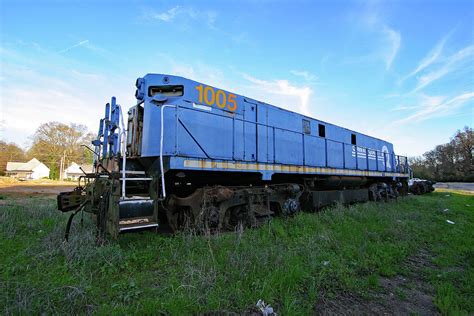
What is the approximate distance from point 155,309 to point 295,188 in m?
5.75

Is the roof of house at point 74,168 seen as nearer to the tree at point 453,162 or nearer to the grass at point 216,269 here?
the grass at point 216,269

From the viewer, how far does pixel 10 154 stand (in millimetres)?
71375

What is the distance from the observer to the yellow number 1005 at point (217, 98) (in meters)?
6.28

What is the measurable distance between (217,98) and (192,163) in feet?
6.21

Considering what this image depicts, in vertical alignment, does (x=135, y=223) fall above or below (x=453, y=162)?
below

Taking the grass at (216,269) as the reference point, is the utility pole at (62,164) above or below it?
above

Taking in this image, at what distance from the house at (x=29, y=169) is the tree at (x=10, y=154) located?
2.02 meters

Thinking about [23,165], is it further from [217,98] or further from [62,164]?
[217,98]

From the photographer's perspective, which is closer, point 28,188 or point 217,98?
point 217,98

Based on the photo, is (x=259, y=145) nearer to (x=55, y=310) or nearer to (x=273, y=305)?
(x=273, y=305)

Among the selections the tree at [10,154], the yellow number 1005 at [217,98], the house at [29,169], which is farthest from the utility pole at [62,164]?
the yellow number 1005 at [217,98]

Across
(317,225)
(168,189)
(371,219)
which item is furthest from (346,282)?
(371,219)

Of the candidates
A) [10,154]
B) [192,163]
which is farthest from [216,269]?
[10,154]

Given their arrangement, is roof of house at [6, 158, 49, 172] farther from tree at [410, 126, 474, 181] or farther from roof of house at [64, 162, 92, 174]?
tree at [410, 126, 474, 181]
